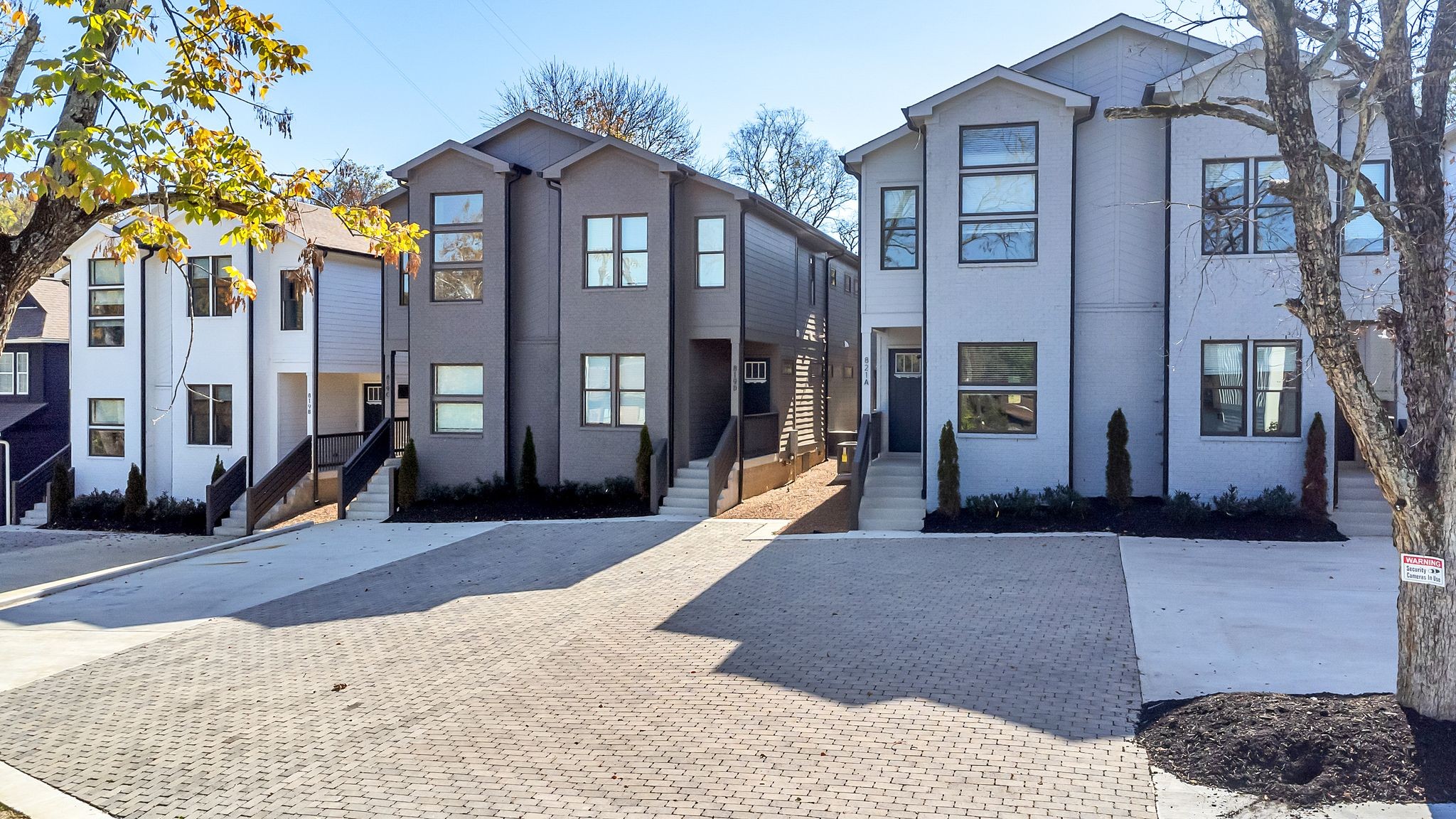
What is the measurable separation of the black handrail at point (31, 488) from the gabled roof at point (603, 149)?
594 inches

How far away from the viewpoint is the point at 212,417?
24.4 metres

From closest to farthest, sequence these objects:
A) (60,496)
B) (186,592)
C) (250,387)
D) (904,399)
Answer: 1. (186,592)
2. (904,399)
3. (250,387)
4. (60,496)

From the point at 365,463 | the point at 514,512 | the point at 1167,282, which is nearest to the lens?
the point at 1167,282

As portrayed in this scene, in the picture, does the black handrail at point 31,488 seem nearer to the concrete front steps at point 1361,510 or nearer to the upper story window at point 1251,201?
the upper story window at point 1251,201

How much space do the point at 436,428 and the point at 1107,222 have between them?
13.8 m

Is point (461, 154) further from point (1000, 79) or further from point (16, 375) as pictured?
point (16, 375)

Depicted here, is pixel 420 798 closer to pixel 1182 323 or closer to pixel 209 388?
pixel 1182 323

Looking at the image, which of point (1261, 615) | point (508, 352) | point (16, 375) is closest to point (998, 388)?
point (1261, 615)

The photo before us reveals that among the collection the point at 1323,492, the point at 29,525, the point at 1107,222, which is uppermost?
the point at 1107,222

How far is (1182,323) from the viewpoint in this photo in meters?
16.6

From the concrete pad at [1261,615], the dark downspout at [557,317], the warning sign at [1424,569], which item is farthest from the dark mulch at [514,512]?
the warning sign at [1424,569]

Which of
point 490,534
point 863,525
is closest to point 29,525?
point 490,534

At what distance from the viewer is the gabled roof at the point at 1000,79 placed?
16672 millimetres

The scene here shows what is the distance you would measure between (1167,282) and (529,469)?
12.4 meters
